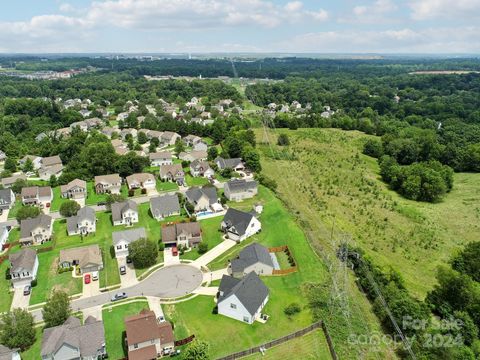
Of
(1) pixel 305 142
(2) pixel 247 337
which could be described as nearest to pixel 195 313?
(2) pixel 247 337

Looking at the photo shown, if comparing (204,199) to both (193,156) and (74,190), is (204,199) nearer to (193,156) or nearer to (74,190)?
(74,190)

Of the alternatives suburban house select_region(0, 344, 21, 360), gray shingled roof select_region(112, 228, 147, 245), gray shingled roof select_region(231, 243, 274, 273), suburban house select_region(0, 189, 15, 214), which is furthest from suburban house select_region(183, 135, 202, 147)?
suburban house select_region(0, 344, 21, 360)

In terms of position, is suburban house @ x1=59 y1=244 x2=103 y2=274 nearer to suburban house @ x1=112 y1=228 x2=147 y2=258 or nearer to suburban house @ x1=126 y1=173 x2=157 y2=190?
suburban house @ x1=112 y1=228 x2=147 y2=258

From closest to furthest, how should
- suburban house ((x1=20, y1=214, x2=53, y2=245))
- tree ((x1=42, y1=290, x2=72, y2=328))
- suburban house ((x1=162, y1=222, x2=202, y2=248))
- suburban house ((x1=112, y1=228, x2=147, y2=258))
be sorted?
tree ((x1=42, y1=290, x2=72, y2=328)) → suburban house ((x1=112, y1=228, x2=147, y2=258)) → suburban house ((x1=162, y1=222, x2=202, y2=248)) → suburban house ((x1=20, y1=214, x2=53, y2=245))

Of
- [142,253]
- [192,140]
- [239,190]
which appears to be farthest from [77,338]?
[192,140]

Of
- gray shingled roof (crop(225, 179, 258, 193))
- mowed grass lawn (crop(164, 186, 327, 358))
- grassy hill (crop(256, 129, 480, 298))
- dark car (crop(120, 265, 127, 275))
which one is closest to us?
mowed grass lawn (crop(164, 186, 327, 358))

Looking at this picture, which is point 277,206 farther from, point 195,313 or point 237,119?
point 237,119
